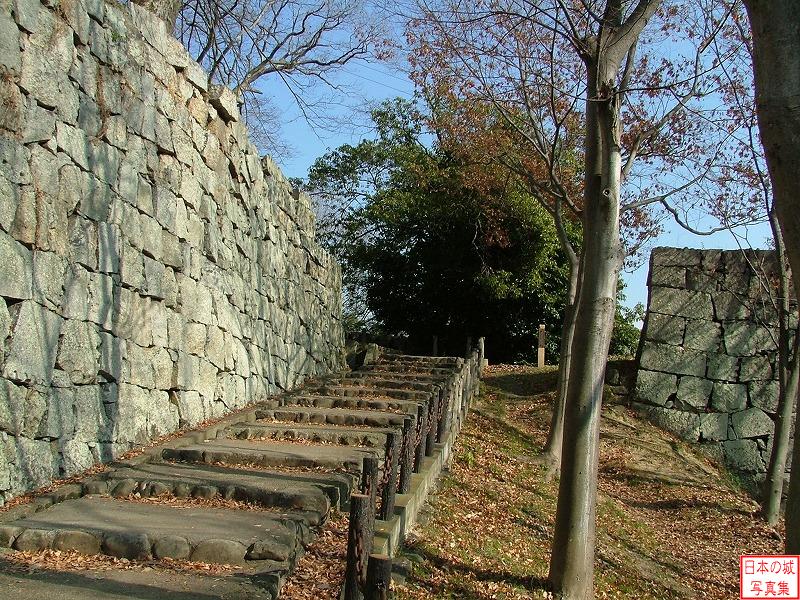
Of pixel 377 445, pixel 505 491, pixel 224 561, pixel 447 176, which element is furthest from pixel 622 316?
pixel 224 561

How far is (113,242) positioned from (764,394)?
456 inches

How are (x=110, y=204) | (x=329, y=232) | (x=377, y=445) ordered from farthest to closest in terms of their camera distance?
(x=329, y=232) → (x=377, y=445) → (x=110, y=204)

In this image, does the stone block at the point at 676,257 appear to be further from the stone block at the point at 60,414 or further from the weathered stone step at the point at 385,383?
the stone block at the point at 60,414

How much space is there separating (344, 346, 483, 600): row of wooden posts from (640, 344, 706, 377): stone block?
4461 millimetres

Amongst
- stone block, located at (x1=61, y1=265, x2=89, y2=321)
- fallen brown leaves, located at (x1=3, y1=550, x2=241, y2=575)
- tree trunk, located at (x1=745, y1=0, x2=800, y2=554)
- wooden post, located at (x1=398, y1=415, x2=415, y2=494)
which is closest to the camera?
tree trunk, located at (x1=745, y1=0, x2=800, y2=554)

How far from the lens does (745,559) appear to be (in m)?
5.12

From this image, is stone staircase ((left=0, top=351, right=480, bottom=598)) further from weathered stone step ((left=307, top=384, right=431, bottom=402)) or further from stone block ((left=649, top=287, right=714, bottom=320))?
stone block ((left=649, top=287, right=714, bottom=320))

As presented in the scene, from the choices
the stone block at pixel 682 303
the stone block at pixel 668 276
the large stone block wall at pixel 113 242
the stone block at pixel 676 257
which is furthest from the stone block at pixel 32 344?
the stone block at pixel 676 257

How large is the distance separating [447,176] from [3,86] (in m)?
15.7

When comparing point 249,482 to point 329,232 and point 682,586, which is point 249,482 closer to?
point 682,586

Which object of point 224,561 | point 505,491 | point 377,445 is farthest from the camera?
point 505,491

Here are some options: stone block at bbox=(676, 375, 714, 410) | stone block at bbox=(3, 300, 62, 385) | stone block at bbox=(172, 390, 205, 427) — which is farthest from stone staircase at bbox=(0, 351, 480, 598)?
stone block at bbox=(676, 375, 714, 410)

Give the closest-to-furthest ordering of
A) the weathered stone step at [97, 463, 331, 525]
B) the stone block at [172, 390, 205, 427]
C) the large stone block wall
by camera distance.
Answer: the large stone block wall, the weathered stone step at [97, 463, 331, 525], the stone block at [172, 390, 205, 427]

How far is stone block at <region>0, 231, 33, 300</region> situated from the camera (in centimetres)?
504
